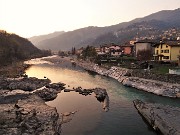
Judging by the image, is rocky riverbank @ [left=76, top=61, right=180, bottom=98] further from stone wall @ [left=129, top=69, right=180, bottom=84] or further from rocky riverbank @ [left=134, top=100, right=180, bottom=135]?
rocky riverbank @ [left=134, top=100, right=180, bottom=135]

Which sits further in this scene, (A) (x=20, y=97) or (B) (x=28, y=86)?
(B) (x=28, y=86)

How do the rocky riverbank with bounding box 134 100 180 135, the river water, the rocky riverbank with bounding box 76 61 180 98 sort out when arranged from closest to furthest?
the rocky riverbank with bounding box 134 100 180 135 → the river water → the rocky riverbank with bounding box 76 61 180 98

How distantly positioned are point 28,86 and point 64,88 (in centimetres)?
757

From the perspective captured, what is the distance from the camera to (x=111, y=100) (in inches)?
1751

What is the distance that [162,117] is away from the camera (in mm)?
30797

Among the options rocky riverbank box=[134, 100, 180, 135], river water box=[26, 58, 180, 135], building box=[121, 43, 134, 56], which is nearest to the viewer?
rocky riverbank box=[134, 100, 180, 135]

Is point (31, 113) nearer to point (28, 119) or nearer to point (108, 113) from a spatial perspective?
point (28, 119)

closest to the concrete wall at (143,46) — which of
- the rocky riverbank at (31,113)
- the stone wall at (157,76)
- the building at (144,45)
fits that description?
the building at (144,45)

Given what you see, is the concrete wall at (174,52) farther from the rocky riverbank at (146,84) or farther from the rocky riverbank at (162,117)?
the rocky riverbank at (162,117)

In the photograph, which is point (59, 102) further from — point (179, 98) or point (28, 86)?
point (179, 98)

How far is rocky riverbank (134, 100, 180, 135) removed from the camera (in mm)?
27906

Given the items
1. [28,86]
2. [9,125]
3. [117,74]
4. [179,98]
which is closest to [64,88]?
[28,86]

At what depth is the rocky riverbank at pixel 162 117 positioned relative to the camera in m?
27.9

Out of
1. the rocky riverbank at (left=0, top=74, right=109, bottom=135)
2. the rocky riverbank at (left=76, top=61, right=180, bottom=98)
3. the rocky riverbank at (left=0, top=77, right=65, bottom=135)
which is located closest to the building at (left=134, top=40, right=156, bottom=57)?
the rocky riverbank at (left=76, top=61, right=180, bottom=98)
